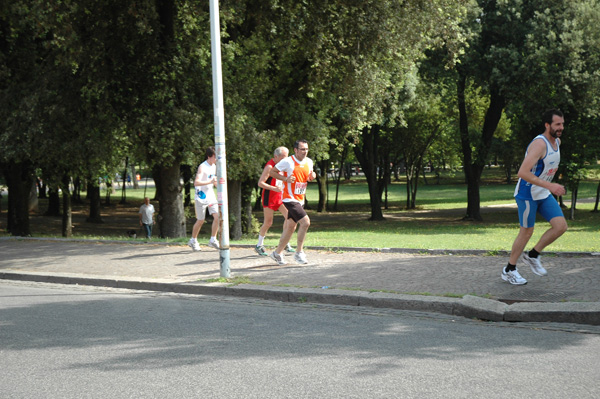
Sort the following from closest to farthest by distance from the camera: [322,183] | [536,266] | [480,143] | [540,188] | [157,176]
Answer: [540,188] < [536,266] < [157,176] < [480,143] < [322,183]

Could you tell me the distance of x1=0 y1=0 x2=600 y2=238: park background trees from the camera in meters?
16.0

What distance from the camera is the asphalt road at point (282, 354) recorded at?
4.56 meters

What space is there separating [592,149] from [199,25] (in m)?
21.1

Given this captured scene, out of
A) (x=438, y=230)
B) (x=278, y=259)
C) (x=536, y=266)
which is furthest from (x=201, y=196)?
(x=438, y=230)

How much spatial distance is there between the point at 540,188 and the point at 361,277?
2696 millimetres

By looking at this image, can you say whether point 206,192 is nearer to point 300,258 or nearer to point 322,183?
point 300,258

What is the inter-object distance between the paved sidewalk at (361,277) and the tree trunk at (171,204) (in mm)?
4697

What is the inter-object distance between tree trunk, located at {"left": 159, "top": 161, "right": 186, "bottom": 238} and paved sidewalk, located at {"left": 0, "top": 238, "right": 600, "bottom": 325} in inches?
185

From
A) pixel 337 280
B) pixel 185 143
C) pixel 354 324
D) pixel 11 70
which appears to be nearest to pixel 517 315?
pixel 354 324

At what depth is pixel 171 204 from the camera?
1806cm

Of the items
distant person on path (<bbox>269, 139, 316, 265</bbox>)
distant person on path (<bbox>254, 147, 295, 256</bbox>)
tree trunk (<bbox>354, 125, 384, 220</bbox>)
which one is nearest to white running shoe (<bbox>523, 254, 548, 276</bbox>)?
distant person on path (<bbox>269, 139, 316, 265</bbox>)

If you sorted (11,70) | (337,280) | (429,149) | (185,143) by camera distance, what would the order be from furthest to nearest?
(429,149) < (11,70) < (185,143) < (337,280)

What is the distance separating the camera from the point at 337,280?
8789mm

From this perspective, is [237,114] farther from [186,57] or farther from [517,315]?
[517,315]
